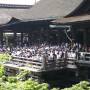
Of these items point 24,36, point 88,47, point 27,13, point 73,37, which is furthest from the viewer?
point 24,36

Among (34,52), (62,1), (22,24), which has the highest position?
(62,1)

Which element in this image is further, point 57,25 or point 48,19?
point 48,19

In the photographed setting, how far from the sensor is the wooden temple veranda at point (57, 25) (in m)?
16.7

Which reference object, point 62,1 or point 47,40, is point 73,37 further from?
point 62,1

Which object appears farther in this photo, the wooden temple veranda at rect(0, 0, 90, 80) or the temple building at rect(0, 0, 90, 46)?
the temple building at rect(0, 0, 90, 46)

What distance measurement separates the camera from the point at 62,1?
86.0 ft

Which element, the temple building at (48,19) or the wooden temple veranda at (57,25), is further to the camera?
the temple building at (48,19)

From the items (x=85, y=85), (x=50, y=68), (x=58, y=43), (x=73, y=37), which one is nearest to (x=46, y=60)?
(x=50, y=68)

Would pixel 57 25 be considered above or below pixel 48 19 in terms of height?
below

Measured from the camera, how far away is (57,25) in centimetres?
2080

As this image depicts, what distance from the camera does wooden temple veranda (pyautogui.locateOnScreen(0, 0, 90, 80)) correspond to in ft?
54.7

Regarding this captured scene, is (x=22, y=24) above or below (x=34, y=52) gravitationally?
above

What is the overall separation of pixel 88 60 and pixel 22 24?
11.5 metres

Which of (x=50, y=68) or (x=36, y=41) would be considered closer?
(x=50, y=68)
